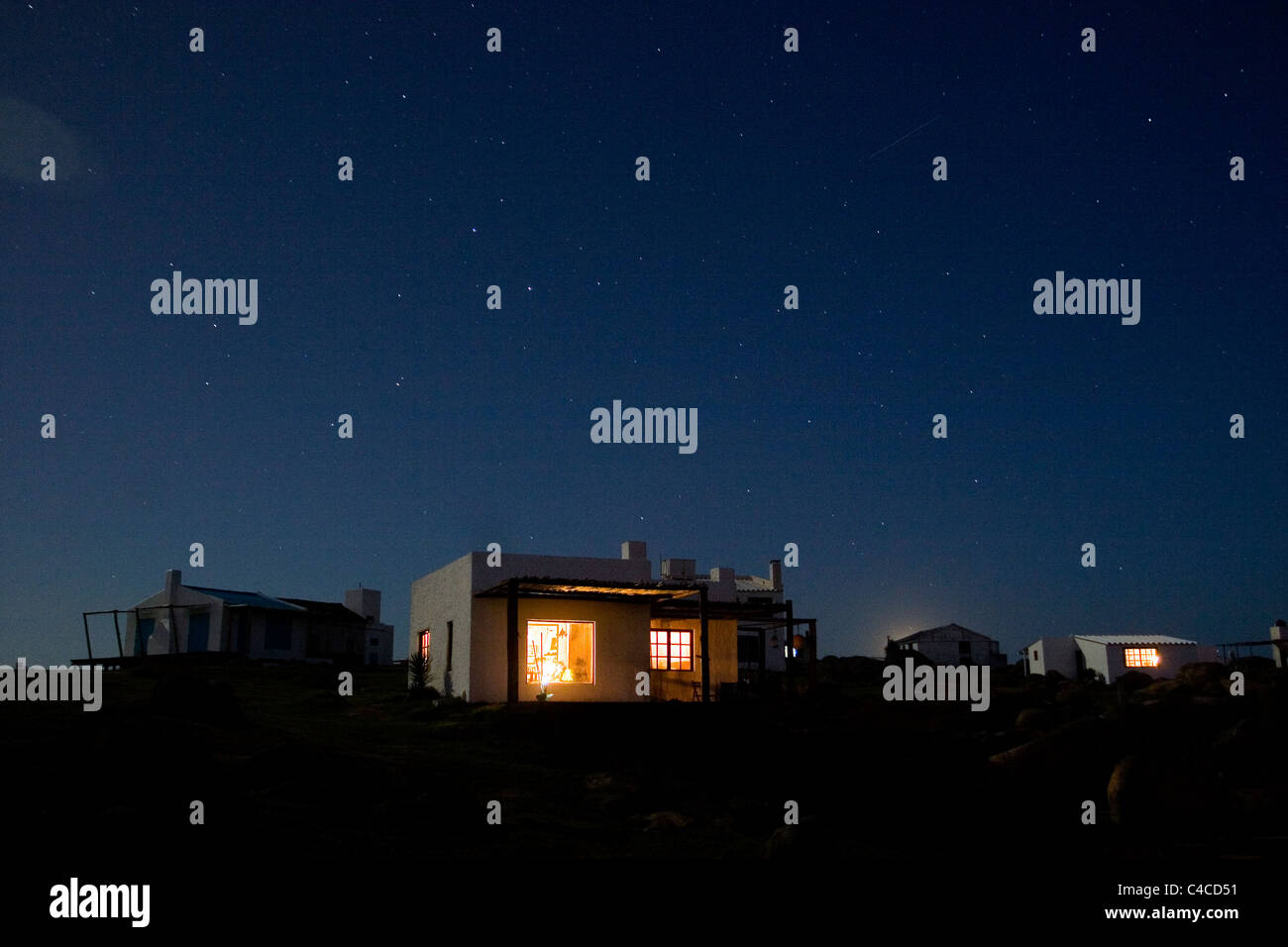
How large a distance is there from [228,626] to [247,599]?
2268mm

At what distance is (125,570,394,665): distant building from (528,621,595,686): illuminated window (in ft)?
68.0

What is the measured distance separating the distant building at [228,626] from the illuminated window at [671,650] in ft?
70.1

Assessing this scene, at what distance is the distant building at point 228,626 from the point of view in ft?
128

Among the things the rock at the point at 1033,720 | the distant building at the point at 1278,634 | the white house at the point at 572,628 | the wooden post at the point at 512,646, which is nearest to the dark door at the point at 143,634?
the white house at the point at 572,628

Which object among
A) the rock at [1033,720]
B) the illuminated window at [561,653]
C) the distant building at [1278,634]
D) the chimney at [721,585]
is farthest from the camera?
the distant building at [1278,634]

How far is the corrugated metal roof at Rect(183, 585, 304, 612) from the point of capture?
39906 millimetres

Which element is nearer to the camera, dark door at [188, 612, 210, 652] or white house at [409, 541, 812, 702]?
white house at [409, 541, 812, 702]

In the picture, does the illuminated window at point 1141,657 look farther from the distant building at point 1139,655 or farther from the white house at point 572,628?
the white house at point 572,628

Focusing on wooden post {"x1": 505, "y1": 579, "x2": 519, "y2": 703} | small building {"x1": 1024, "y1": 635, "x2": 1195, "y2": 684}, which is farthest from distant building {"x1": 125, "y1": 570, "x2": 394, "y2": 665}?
small building {"x1": 1024, "y1": 635, "x2": 1195, "y2": 684}

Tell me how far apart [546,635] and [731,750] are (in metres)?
5.41

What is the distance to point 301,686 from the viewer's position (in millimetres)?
28656

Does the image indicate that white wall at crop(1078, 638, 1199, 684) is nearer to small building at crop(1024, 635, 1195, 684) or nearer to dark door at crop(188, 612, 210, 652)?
small building at crop(1024, 635, 1195, 684)

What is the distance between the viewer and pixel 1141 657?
142 ft
